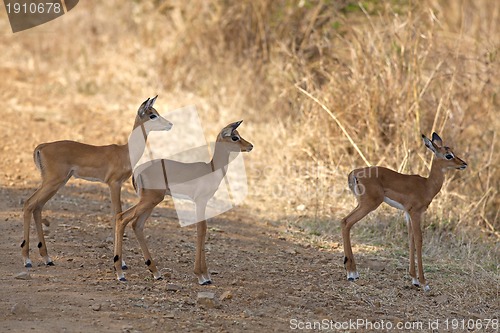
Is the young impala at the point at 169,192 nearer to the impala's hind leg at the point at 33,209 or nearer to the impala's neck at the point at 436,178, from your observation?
the impala's hind leg at the point at 33,209

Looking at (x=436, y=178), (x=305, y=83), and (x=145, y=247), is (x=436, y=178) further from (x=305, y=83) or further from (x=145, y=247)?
(x=305, y=83)

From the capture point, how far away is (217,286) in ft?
22.8

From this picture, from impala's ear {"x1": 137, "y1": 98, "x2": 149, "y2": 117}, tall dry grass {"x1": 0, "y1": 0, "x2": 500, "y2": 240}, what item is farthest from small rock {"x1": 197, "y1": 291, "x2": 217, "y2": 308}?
tall dry grass {"x1": 0, "y1": 0, "x2": 500, "y2": 240}

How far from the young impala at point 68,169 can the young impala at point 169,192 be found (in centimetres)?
32

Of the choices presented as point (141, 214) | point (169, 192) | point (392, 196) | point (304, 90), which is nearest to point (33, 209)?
→ point (141, 214)

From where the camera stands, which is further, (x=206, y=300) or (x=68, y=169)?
(x=68, y=169)

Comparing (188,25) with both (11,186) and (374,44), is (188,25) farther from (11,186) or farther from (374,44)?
(11,186)

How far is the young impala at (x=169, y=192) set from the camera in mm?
6969

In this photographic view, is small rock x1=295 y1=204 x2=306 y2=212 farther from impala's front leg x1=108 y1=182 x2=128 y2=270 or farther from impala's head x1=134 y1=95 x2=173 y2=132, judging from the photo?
impala's front leg x1=108 y1=182 x2=128 y2=270

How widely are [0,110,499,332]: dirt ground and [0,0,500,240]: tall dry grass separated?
4.77ft

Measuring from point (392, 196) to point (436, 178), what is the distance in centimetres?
48

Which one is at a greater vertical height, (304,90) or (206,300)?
(304,90)

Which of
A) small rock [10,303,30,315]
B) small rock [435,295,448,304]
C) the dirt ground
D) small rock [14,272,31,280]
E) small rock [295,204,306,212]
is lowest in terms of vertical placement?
small rock [295,204,306,212]

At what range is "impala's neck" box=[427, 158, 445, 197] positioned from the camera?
25.1ft
